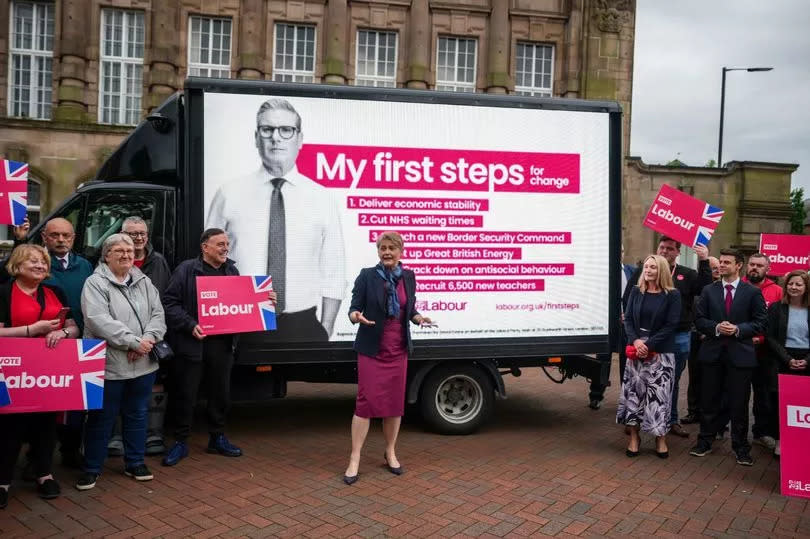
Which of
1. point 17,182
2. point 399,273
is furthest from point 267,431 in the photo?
point 17,182

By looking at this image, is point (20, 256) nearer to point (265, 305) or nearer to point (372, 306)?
point (265, 305)

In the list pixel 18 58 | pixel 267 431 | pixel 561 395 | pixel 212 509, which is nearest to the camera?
pixel 212 509

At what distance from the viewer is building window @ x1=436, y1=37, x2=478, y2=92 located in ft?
62.4

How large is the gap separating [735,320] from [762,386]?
0.99m

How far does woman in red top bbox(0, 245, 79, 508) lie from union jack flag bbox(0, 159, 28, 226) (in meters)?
1.56

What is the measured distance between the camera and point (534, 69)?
19.5 m

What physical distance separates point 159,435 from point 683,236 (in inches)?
212

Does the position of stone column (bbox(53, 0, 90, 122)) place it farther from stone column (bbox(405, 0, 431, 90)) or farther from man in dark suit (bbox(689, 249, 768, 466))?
man in dark suit (bbox(689, 249, 768, 466))

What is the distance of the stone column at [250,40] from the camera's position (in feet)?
58.1

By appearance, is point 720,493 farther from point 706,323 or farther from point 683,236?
point 683,236

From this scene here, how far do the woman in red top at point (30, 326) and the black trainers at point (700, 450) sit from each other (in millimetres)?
5352

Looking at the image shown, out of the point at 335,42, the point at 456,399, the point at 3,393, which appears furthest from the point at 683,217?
the point at 335,42

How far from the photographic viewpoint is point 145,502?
450cm

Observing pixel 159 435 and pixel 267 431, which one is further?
pixel 267 431
